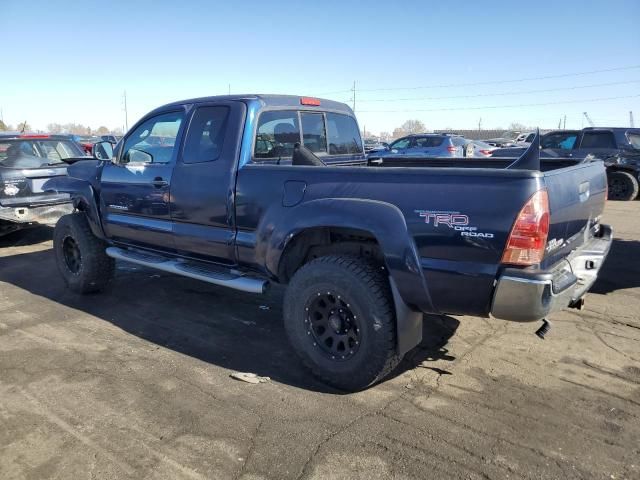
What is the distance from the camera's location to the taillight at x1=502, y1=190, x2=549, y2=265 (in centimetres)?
272

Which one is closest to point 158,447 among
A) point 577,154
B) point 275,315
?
point 275,315

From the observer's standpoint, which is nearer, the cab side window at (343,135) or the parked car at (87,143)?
the cab side window at (343,135)

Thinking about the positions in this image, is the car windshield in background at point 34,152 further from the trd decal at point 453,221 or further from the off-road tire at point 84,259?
the trd decal at point 453,221

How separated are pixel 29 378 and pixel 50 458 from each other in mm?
1122


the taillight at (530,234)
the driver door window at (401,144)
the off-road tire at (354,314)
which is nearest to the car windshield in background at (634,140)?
the driver door window at (401,144)

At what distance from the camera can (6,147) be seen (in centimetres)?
783

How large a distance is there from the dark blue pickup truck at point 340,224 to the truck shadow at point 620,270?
206cm

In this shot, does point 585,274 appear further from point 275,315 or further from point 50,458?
point 50,458

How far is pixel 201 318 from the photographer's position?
4.83m

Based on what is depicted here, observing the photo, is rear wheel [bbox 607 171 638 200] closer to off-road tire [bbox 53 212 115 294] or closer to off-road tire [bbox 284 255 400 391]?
off-road tire [bbox 284 255 400 391]

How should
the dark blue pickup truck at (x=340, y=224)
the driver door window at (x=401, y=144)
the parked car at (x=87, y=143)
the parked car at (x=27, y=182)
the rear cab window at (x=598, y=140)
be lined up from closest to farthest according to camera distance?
1. the dark blue pickup truck at (x=340, y=224)
2. the parked car at (x=27, y=182)
3. the rear cab window at (x=598, y=140)
4. the parked car at (x=87, y=143)
5. the driver door window at (x=401, y=144)

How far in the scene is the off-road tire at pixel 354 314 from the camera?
10.5ft

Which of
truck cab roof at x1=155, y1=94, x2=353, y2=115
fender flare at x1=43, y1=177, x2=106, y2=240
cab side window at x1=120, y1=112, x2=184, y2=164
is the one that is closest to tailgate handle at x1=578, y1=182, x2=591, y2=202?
truck cab roof at x1=155, y1=94, x2=353, y2=115

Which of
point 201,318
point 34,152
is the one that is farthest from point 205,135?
point 34,152
